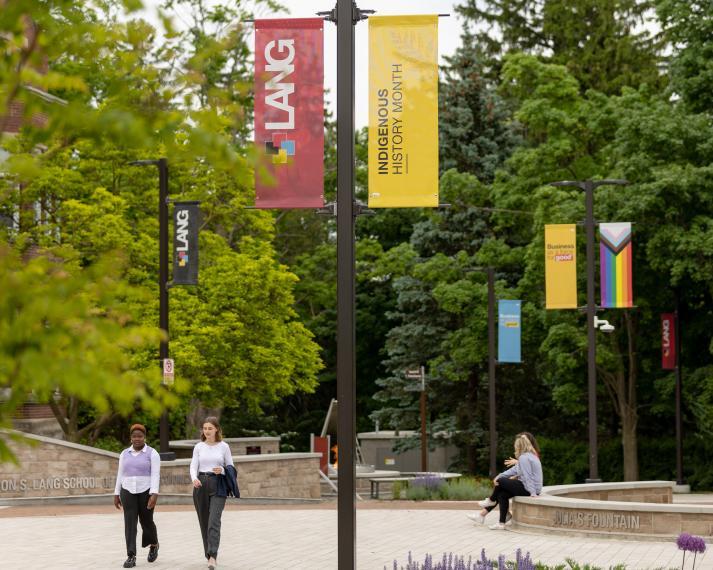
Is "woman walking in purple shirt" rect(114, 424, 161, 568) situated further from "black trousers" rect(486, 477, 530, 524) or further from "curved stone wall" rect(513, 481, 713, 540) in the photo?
"curved stone wall" rect(513, 481, 713, 540)

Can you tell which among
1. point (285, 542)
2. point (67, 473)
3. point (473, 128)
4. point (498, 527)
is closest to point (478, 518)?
point (498, 527)

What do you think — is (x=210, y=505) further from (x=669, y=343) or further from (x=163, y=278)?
(x=669, y=343)

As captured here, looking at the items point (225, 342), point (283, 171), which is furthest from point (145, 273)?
point (283, 171)

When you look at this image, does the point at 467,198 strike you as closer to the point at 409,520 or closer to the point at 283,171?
the point at 409,520

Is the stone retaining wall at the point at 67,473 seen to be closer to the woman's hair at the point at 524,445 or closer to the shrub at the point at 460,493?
the shrub at the point at 460,493

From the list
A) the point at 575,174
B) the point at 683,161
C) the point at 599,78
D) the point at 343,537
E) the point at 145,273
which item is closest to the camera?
the point at 343,537

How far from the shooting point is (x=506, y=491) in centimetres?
2106

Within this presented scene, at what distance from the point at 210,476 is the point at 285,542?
466 cm

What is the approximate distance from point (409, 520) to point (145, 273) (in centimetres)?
1303

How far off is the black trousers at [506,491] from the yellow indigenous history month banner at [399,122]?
9388 mm

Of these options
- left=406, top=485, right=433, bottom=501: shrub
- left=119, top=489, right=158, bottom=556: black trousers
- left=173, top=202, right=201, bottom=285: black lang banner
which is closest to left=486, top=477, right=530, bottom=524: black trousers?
left=119, top=489, right=158, bottom=556: black trousers

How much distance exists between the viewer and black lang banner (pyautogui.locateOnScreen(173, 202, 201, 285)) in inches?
1133

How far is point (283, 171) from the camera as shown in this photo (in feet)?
41.7

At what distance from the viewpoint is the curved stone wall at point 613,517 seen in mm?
19188
